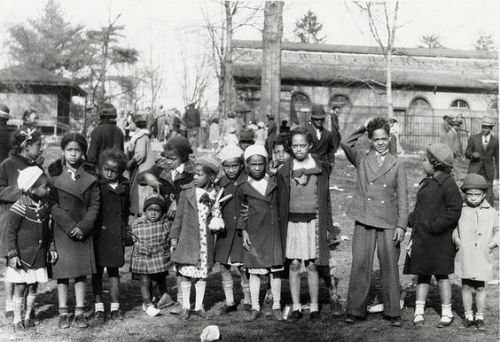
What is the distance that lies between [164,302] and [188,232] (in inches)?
33.7

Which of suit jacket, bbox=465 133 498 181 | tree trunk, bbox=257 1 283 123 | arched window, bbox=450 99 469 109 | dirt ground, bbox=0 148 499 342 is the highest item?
arched window, bbox=450 99 469 109

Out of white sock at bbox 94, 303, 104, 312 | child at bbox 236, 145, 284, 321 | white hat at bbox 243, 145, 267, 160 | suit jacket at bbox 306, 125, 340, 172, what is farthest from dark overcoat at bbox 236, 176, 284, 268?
suit jacket at bbox 306, 125, 340, 172

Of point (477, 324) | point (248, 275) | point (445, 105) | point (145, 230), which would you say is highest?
point (445, 105)

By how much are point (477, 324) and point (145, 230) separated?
3419 millimetres

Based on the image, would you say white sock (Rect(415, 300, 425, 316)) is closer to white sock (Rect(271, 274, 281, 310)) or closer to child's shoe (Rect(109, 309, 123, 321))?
white sock (Rect(271, 274, 281, 310))

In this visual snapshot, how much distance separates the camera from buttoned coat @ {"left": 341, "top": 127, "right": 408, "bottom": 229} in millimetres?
5914

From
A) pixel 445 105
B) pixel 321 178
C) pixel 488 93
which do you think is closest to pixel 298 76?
pixel 445 105

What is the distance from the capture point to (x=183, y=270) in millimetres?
6184

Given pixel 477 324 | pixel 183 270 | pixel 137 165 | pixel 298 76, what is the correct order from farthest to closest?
1. pixel 298 76
2. pixel 137 165
3. pixel 183 270
4. pixel 477 324

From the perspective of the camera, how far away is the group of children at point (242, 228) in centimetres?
576

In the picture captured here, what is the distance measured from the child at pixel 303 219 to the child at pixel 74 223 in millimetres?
1884

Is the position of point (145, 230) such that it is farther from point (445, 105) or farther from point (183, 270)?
point (445, 105)

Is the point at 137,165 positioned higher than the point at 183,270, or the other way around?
the point at 137,165

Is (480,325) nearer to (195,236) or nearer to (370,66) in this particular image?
(195,236)
